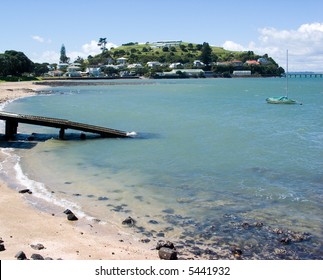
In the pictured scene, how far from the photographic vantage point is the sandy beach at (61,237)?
Answer: 14.0 metres

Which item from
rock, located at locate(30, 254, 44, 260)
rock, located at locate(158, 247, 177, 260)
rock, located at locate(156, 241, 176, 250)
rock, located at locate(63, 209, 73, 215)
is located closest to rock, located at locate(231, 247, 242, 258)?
rock, located at locate(156, 241, 176, 250)

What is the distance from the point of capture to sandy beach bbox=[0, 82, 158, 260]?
14031 mm

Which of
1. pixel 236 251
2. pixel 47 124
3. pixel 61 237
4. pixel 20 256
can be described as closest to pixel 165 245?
pixel 236 251

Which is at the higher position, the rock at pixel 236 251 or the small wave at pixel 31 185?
the small wave at pixel 31 185

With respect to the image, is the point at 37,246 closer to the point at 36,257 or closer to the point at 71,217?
the point at 36,257

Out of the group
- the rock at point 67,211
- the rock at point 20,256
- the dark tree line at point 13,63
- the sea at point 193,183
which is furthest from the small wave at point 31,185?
the dark tree line at point 13,63

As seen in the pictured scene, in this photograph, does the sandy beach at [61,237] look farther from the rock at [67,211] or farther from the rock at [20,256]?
the rock at [20,256]

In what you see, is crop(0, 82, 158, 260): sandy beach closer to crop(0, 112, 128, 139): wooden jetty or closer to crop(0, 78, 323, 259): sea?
crop(0, 78, 323, 259): sea

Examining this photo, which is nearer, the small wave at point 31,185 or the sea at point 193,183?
the sea at point 193,183

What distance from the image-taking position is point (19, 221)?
17219mm

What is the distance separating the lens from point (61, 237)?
51.3 feet

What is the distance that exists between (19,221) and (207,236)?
7.28m
